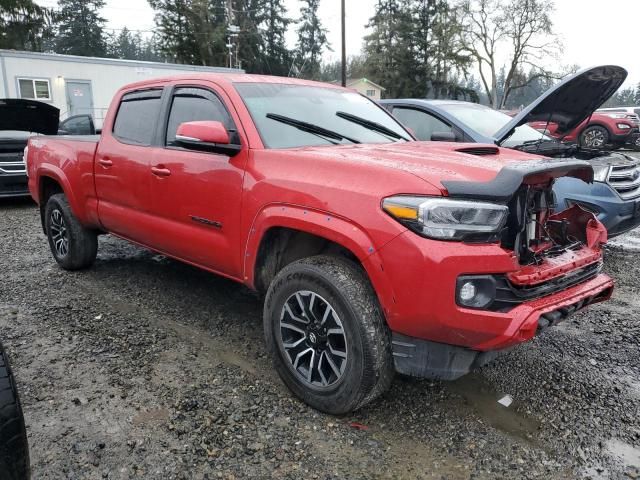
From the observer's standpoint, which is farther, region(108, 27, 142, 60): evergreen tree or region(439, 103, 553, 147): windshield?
region(108, 27, 142, 60): evergreen tree

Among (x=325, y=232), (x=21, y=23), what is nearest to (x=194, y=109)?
(x=325, y=232)

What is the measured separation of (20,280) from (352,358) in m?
3.90

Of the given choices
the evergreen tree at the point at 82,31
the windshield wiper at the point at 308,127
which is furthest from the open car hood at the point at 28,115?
the evergreen tree at the point at 82,31

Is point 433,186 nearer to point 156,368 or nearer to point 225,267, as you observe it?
point 225,267

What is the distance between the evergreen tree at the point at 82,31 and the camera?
55.2 meters

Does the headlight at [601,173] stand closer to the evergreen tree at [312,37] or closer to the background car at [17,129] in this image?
the background car at [17,129]

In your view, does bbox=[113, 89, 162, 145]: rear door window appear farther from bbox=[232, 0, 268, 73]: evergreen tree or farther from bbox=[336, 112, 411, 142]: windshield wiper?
bbox=[232, 0, 268, 73]: evergreen tree

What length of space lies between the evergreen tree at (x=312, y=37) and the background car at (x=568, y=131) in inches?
2006

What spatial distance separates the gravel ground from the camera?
241 cm

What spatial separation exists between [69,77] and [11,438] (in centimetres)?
2370

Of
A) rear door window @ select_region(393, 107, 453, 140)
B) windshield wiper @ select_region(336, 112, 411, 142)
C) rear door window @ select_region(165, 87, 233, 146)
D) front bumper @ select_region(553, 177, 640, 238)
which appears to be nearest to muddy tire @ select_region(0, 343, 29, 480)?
rear door window @ select_region(165, 87, 233, 146)

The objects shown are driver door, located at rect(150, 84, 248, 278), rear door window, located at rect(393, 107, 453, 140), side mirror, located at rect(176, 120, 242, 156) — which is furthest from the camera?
rear door window, located at rect(393, 107, 453, 140)

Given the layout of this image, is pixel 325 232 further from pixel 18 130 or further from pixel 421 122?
pixel 18 130

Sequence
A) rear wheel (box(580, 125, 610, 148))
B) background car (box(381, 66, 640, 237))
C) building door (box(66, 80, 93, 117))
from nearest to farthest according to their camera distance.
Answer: background car (box(381, 66, 640, 237))
rear wheel (box(580, 125, 610, 148))
building door (box(66, 80, 93, 117))
